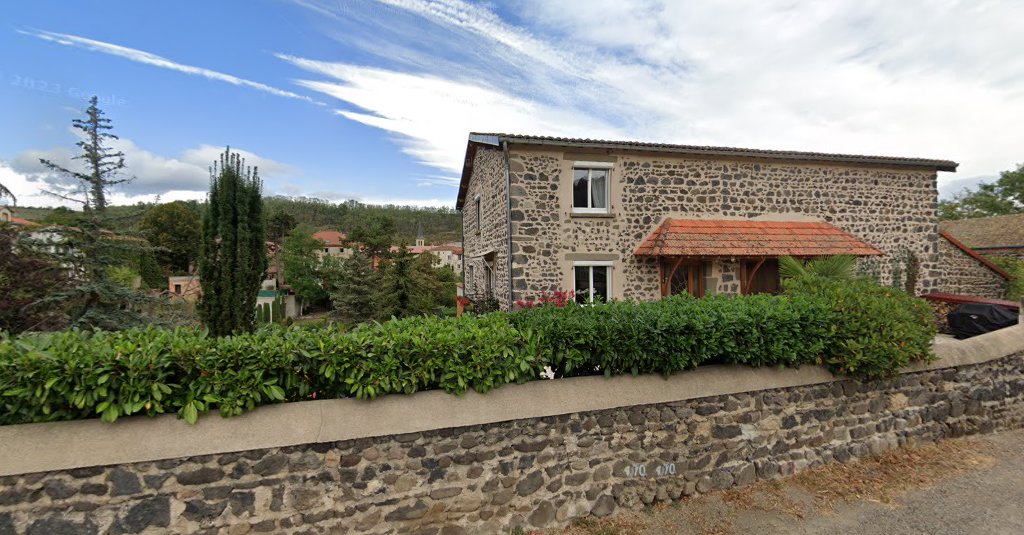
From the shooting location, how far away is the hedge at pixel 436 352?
262 cm

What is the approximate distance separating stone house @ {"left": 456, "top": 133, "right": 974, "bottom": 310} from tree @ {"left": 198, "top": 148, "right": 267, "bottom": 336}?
5.26m

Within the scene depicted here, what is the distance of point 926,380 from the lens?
4.92 m

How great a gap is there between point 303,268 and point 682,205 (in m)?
35.6

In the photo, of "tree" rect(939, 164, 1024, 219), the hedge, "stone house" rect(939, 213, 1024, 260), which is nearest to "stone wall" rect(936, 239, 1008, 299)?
"stone house" rect(939, 213, 1024, 260)

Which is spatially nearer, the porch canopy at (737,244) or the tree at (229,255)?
the tree at (229,255)

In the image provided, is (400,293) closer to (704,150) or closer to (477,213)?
(477,213)

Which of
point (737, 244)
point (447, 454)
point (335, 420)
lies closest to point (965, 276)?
point (737, 244)

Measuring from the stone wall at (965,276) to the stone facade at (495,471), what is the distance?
1077 centimetres

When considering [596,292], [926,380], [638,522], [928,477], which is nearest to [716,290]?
[596,292]

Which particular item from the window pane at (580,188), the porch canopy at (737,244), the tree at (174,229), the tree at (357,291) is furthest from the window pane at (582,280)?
the tree at (174,229)

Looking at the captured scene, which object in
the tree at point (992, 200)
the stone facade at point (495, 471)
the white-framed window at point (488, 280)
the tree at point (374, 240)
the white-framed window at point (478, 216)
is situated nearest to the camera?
the stone facade at point (495, 471)

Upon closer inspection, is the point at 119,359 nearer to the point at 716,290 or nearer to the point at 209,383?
the point at 209,383

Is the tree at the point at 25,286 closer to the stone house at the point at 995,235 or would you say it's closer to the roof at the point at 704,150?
the roof at the point at 704,150

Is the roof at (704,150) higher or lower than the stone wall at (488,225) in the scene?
higher
